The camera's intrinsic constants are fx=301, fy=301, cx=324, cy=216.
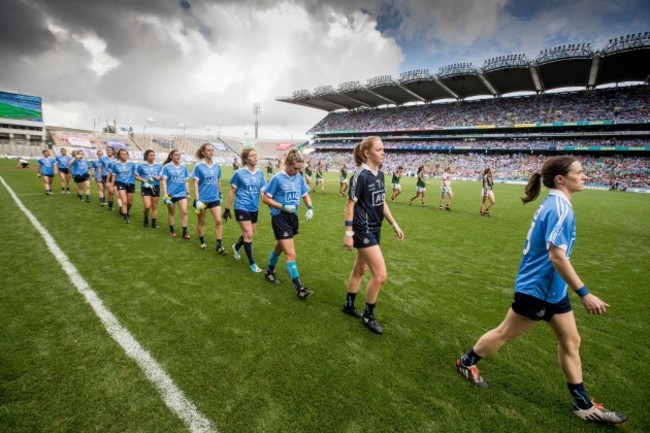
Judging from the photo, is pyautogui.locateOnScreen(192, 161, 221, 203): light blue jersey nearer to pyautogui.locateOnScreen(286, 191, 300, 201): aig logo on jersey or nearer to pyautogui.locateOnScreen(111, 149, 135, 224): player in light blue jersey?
pyautogui.locateOnScreen(286, 191, 300, 201): aig logo on jersey

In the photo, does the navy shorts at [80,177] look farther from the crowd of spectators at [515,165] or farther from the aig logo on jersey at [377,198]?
the crowd of spectators at [515,165]

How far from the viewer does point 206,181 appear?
21.7 feet

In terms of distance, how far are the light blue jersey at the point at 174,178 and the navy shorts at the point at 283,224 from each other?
3782mm

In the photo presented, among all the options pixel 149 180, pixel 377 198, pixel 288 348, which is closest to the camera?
pixel 288 348

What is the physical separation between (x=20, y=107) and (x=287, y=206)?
85.7 m

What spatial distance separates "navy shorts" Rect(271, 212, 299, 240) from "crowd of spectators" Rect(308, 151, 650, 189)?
28.3m

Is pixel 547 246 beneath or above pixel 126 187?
above

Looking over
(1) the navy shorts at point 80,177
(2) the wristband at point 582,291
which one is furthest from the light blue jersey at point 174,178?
(1) the navy shorts at point 80,177

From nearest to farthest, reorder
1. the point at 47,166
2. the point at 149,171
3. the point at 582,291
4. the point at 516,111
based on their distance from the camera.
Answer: the point at 582,291 → the point at 149,171 → the point at 47,166 → the point at 516,111

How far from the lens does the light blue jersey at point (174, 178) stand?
7.43m

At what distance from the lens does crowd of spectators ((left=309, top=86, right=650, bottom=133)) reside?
42344 millimetres

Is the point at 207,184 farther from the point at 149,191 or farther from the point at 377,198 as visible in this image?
the point at 377,198

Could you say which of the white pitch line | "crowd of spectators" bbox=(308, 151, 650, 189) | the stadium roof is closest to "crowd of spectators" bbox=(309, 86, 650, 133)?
the stadium roof

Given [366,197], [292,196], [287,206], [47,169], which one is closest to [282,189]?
[292,196]
